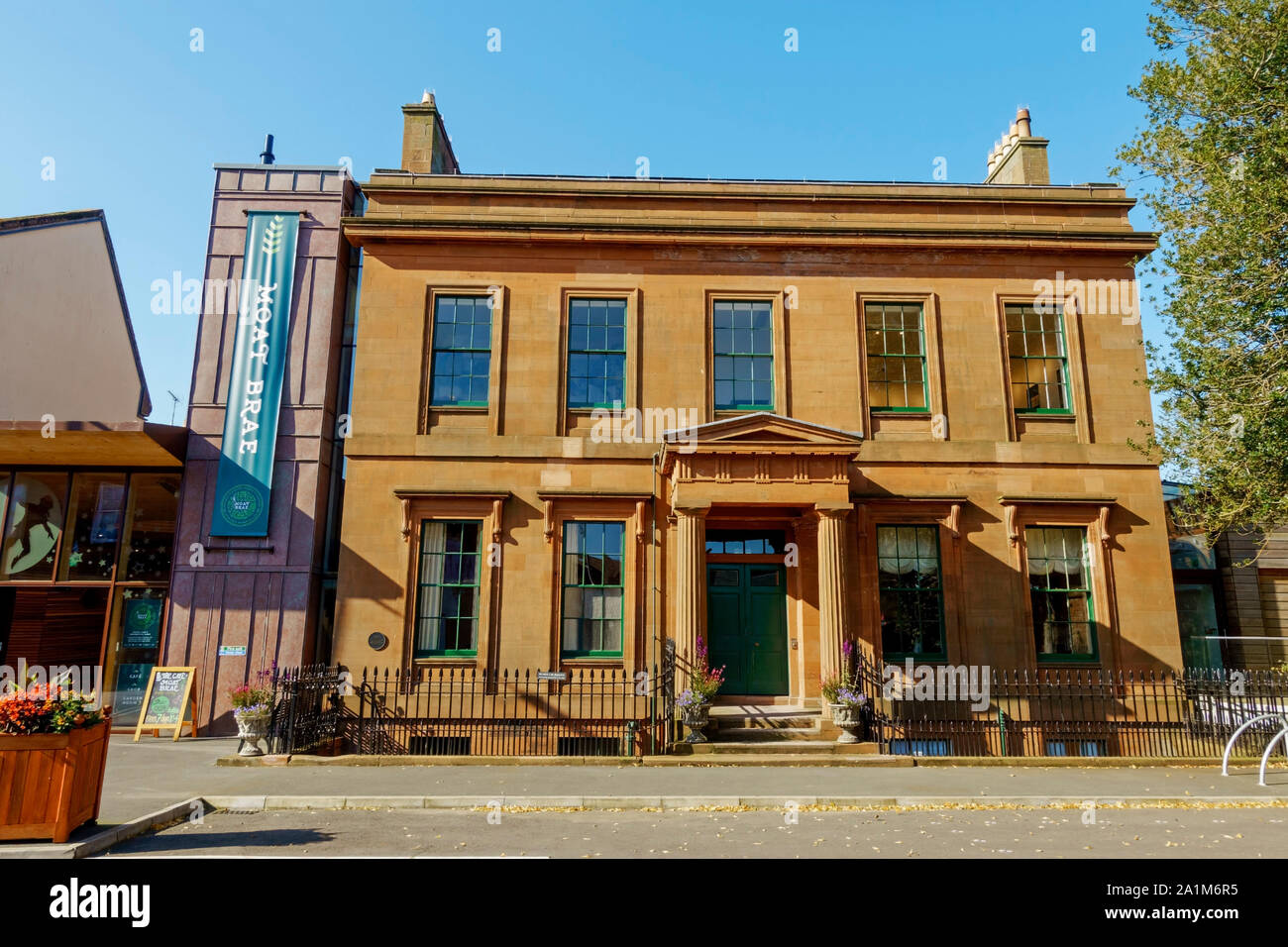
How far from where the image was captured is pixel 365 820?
927 cm

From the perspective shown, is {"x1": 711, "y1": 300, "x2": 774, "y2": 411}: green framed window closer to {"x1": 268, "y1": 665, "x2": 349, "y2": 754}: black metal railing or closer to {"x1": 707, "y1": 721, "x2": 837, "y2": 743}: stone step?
{"x1": 707, "y1": 721, "x2": 837, "y2": 743}: stone step

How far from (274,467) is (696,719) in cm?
1074

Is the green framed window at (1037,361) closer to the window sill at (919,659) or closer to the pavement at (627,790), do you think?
the window sill at (919,659)

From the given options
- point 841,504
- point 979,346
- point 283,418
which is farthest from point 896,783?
point 283,418

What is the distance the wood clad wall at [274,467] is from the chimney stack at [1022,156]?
53.1 feet

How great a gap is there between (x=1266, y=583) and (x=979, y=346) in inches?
410

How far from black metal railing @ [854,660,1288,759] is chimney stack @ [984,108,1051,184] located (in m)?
11.6

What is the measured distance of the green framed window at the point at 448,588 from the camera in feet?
52.8

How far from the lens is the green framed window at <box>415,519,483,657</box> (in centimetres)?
1609

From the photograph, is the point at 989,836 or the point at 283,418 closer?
the point at 989,836

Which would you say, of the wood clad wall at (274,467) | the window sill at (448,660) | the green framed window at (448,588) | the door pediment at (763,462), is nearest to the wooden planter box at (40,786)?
the window sill at (448,660)

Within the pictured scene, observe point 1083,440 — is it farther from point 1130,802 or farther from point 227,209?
point 227,209
